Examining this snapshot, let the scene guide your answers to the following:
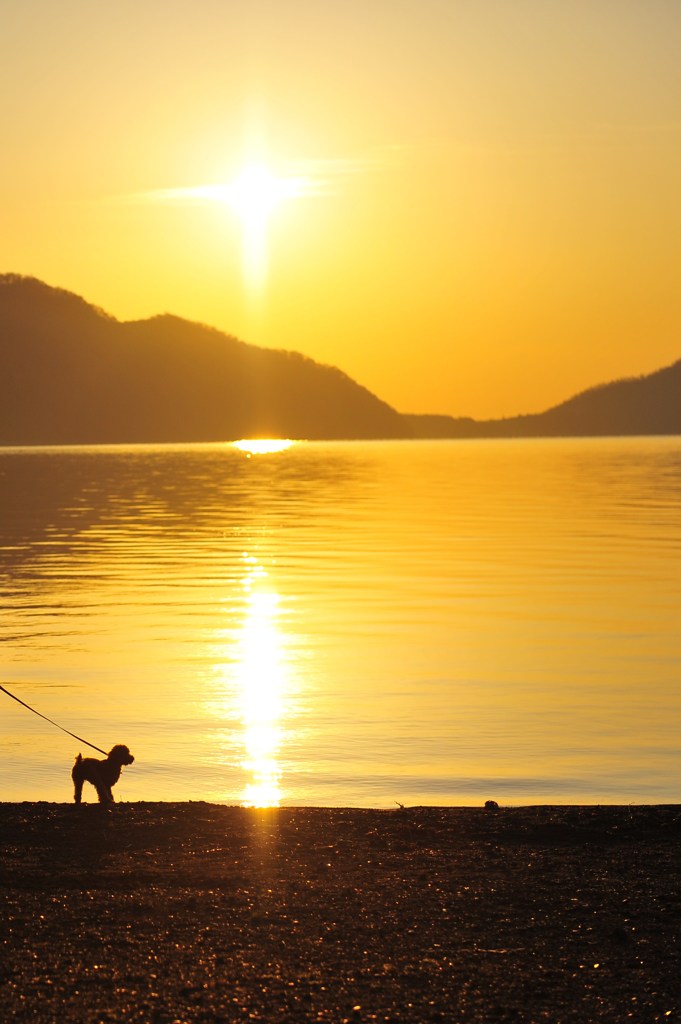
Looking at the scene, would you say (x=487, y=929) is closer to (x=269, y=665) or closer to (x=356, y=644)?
(x=269, y=665)

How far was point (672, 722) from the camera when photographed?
19.1m

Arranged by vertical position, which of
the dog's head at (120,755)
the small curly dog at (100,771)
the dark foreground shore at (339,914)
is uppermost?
the dog's head at (120,755)

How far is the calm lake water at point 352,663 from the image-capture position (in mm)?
15953

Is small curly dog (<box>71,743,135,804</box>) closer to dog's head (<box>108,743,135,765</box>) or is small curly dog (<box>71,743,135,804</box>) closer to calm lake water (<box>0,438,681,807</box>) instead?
dog's head (<box>108,743,135,765</box>)

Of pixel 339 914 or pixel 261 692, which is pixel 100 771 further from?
pixel 261 692

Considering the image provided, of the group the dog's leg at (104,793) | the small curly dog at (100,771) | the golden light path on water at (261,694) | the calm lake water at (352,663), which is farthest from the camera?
the calm lake water at (352,663)

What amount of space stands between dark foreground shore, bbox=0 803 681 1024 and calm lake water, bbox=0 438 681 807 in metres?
2.55

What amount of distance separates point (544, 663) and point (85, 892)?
1531 centimetres

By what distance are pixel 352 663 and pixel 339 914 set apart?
48.5ft

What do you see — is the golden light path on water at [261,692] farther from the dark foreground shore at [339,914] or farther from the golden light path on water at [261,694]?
the dark foreground shore at [339,914]

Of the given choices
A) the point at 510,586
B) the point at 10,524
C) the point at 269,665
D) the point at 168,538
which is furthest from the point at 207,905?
the point at 10,524

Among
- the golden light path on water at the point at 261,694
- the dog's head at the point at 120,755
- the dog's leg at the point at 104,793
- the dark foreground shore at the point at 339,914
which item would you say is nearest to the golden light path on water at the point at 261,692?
the golden light path on water at the point at 261,694

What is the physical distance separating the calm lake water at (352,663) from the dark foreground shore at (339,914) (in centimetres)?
255

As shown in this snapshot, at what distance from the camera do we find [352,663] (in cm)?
2419
